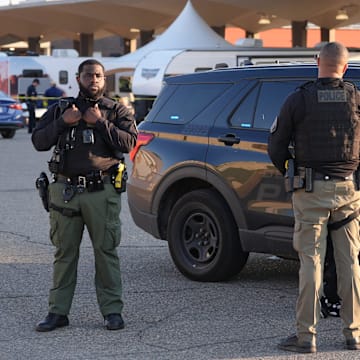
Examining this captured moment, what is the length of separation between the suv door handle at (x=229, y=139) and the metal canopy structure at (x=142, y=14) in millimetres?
39068

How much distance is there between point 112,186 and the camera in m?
6.84

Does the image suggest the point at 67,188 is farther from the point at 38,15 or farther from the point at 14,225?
the point at 38,15

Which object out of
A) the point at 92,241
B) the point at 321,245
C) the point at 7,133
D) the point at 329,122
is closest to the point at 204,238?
the point at 92,241

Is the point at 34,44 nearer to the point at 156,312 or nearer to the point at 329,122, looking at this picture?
the point at 156,312

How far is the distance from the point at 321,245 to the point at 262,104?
90.7 inches

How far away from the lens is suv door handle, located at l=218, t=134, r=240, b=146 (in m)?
8.20

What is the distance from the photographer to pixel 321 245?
242 inches

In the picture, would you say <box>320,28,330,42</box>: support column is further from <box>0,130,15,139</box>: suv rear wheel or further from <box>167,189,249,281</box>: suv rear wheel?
<box>167,189,249,281</box>: suv rear wheel

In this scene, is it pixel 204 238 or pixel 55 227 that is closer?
pixel 55 227

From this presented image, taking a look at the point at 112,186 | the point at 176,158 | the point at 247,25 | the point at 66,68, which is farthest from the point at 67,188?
the point at 247,25

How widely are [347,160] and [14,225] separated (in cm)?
664

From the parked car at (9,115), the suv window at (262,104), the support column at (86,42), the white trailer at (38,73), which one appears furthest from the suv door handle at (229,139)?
the support column at (86,42)

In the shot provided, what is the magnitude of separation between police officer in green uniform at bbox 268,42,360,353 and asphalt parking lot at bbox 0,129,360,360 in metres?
0.45

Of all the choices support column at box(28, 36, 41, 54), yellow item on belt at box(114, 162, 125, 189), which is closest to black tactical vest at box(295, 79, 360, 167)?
yellow item on belt at box(114, 162, 125, 189)
